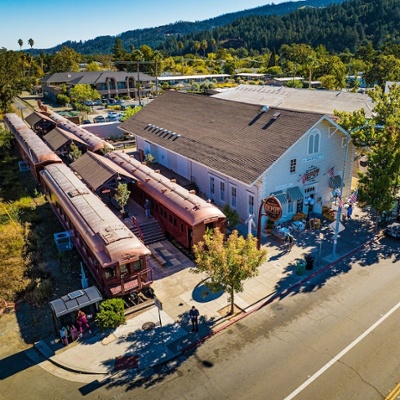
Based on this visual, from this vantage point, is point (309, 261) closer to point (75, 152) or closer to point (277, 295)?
point (277, 295)

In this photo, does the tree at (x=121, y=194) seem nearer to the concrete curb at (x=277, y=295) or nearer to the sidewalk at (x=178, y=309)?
the sidewalk at (x=178, y=309)

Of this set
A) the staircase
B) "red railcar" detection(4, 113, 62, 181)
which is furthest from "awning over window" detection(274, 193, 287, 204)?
"red railcar" detection(4, 113, 62, 181)

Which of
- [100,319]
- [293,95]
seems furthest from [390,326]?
[293,95]

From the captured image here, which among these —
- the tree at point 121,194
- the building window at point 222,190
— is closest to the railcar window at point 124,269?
the tree at point 121,194

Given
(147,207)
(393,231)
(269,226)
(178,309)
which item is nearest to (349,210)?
(393,231)

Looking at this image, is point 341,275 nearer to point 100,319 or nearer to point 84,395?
point 100,319

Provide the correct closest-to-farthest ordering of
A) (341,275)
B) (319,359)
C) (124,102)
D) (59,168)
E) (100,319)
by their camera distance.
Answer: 1. (319,359)
2. (100,319)
3. (341,275)
4. (59,168)
5. (124,102)

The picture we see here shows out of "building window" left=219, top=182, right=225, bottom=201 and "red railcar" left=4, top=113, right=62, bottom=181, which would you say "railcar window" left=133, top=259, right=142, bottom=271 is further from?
"red railcar" left=4, top=113, right=62, bottom=181
